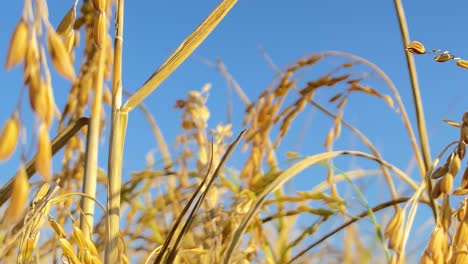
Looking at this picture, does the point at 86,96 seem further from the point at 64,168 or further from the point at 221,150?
the point at 221,150

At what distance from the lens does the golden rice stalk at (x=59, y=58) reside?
0.56 metres

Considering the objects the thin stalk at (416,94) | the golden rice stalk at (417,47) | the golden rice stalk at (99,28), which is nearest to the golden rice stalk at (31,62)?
the golden rice stalk at (99,28)

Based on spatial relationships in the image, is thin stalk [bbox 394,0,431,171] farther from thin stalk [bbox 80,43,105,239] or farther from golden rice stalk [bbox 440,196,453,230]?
thin stalk [bbox 80,43,105,239]

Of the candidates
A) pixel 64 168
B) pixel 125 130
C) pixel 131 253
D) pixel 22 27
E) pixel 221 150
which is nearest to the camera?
pixel 22 27

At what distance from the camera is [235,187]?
154 cm

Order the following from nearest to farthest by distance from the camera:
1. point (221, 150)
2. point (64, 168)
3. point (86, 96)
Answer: point (86, 96), point (64, 168), point (221, 150)

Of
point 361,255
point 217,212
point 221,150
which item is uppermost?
point 221,150

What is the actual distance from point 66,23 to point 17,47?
0.17 meters

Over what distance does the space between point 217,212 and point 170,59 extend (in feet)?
2.05

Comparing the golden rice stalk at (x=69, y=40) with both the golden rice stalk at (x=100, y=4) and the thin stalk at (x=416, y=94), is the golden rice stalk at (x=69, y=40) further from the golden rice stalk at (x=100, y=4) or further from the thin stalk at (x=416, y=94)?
the thin stalk at (x=416, y=94)

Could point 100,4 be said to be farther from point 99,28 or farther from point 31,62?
point 31,62

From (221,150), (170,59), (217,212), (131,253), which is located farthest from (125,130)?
(131,253)

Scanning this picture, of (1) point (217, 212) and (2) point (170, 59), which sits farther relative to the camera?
(1) point (217, 212)

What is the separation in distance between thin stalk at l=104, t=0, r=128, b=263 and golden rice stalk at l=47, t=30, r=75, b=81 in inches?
6.5
